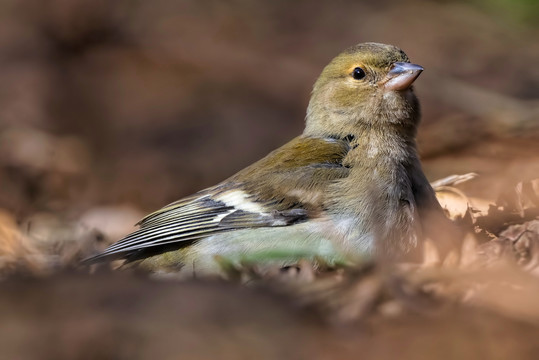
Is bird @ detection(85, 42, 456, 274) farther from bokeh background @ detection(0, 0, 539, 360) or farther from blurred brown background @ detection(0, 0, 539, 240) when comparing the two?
blurred brown background @ detection(0, 0, 539, 240)

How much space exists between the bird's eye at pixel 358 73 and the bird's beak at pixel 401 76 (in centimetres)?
20

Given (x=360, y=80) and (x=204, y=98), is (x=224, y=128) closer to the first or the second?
(x=204, y=98)

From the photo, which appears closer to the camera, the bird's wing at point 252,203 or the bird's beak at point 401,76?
the bird's wing at point 252,203

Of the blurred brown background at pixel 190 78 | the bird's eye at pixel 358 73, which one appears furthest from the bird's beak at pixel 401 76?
the blurred brown background at pixel 190 78

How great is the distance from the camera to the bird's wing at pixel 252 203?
4.17 metres

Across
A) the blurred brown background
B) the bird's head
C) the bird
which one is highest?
the blurred brown background

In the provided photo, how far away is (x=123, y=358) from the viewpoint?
6.73 ft

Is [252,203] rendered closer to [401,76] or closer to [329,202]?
[329,202]

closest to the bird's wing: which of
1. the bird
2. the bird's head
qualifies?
the bird

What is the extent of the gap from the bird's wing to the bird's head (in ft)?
1.17

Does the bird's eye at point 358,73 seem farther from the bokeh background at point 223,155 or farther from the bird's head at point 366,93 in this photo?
the bokeh background at point 223,155

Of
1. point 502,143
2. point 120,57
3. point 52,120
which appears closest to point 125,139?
point 52,120

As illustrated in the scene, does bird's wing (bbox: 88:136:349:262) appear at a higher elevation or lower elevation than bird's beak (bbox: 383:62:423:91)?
lower

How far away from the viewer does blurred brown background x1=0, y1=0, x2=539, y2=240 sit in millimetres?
7023
